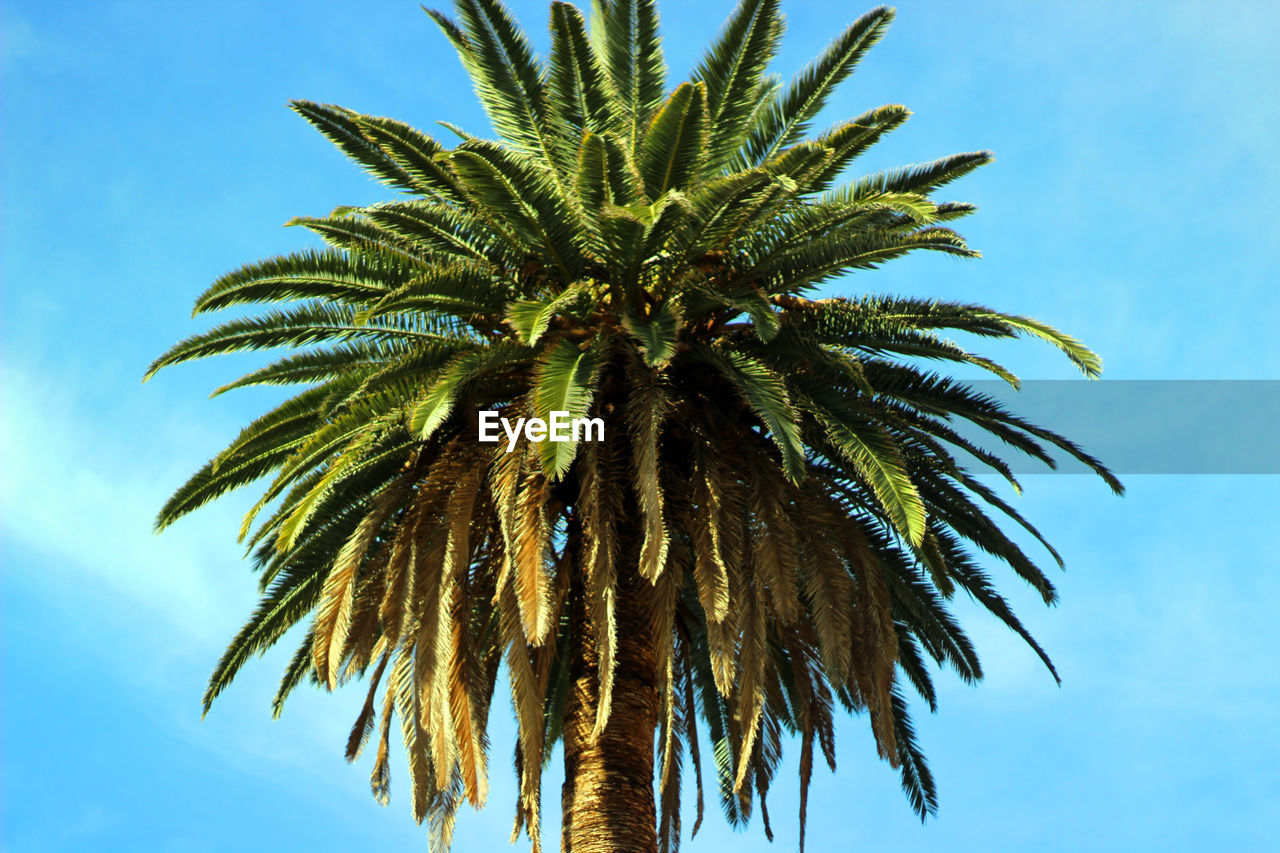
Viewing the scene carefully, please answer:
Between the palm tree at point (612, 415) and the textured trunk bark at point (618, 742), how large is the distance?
0.03m

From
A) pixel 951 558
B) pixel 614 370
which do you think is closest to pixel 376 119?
pixel 614 370

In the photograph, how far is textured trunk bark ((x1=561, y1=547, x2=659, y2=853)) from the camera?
468 inches

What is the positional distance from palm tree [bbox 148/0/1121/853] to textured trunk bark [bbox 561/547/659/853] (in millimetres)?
31

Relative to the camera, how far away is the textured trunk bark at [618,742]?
11875 millimetres

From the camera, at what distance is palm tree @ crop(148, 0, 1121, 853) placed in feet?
38.1

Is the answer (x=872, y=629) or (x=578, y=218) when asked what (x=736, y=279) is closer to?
(x=578, y=218)

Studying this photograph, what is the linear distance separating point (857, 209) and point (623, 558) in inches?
160

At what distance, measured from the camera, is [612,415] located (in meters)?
12.9

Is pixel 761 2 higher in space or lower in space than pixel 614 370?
higher

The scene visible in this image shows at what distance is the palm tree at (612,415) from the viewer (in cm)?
1161

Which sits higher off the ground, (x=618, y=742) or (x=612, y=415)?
(x=612, y=415)

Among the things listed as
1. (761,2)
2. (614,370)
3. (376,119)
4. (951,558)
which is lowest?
(951,558)

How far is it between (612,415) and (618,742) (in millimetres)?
3182

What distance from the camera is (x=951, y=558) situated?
14539mm
